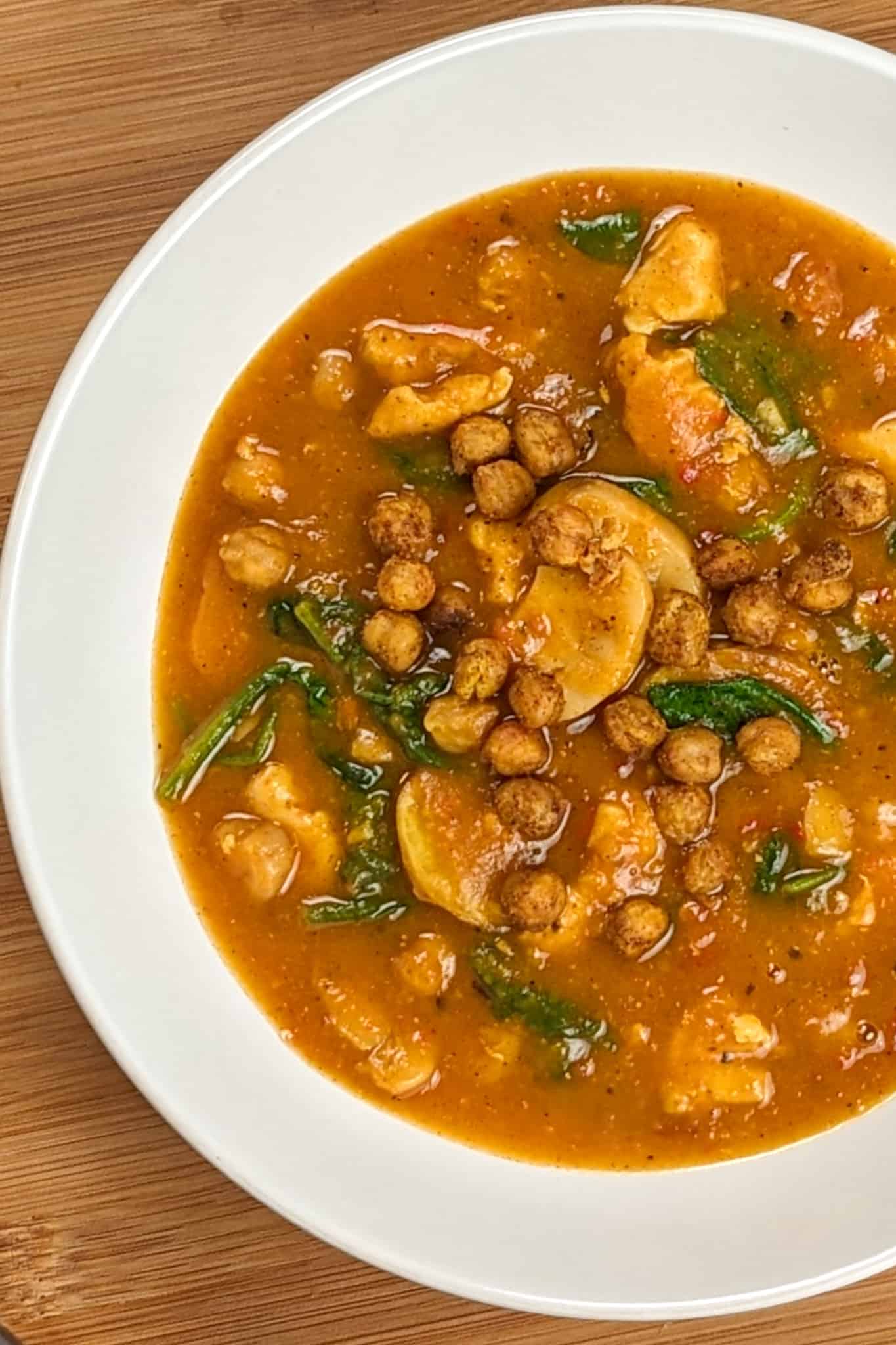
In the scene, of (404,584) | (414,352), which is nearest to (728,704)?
(404,584)

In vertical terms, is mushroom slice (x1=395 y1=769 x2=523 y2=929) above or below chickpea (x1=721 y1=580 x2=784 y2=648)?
below

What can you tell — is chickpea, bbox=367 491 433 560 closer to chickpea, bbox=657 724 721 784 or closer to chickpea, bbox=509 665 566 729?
chickpea, bbox=509 665 566 729

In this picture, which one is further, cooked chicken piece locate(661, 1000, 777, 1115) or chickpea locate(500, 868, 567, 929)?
cooked chicken piece locate(661, 1000, 777, 1115)

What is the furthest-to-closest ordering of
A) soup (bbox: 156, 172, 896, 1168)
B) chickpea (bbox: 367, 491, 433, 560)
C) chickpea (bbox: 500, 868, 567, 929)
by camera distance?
1. soup (bbox: 156, 172, 896, 1168)
2. chickpea (bbox: 367, 491, 433, 560)
3. chickpea (bbox: 500, 868, 567, 929)

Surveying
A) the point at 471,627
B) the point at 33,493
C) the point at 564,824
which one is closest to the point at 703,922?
the point at 564,824

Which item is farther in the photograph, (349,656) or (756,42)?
(349,656)

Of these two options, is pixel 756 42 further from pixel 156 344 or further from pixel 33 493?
pixel 33 493

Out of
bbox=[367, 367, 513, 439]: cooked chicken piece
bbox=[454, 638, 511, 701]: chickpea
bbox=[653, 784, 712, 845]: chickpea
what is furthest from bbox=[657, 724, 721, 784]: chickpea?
bbox=[367, 367, 513, 439]: cooked chicken piece

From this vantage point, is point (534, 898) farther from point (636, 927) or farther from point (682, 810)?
point (682, 810)
